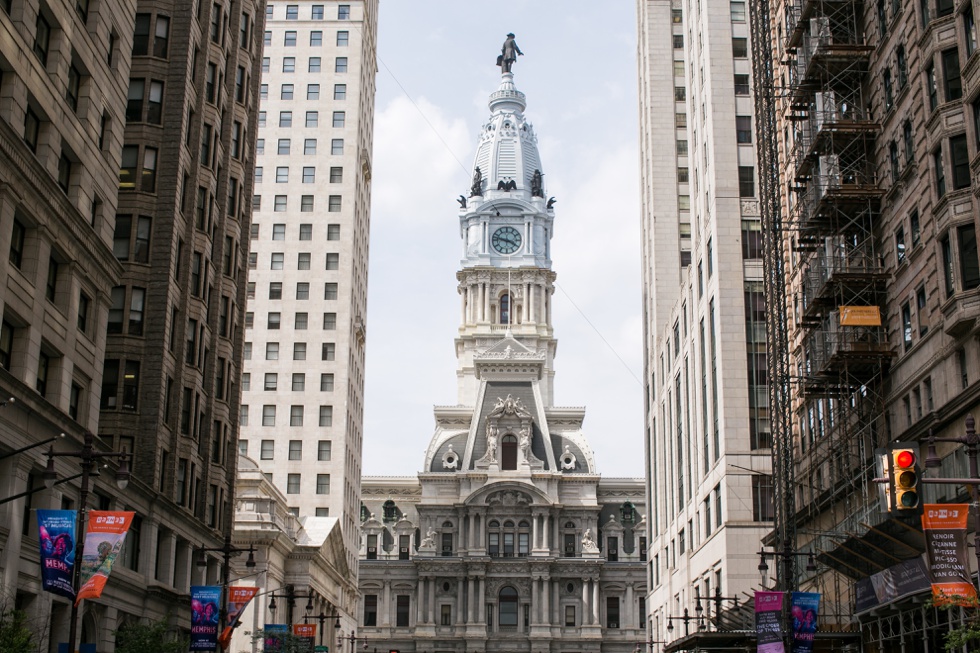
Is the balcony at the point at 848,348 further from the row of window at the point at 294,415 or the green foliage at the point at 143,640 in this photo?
the row of window at the point at 294,415

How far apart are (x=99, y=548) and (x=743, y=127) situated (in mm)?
53719

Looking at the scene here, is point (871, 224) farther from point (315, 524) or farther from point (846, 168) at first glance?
point (315, 524)

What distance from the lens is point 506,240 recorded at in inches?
7436

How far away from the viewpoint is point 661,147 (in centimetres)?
10506

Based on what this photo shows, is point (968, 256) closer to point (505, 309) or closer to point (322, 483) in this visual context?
point (322, 483)

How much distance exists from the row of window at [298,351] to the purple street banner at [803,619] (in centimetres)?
6656

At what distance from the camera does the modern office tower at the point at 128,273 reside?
3806cm

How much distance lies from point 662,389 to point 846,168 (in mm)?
50727

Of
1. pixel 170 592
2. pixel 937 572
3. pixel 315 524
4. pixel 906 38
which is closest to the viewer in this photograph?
pixel 937 572

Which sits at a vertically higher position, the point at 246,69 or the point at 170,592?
the point at 246,69

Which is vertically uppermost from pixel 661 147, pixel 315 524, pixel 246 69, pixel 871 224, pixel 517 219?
pixel 517 219

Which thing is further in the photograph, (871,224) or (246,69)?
(246,69)

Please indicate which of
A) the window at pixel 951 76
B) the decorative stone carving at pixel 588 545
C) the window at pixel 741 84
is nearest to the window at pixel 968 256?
the window at pixel 951 76

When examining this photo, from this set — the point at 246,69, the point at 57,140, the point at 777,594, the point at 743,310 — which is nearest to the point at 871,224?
the point at 777,594
